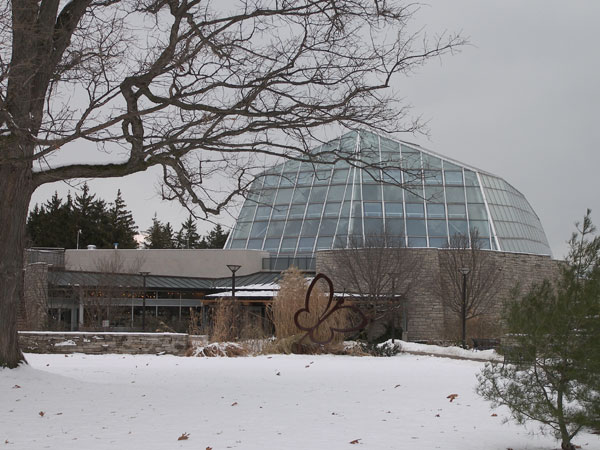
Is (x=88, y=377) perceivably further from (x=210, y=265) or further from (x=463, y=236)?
(x=210, y=265)

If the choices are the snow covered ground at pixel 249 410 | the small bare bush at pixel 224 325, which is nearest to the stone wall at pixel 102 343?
the small bare bush at pixel 224 325

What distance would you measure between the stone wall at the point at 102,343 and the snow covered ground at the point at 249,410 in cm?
417

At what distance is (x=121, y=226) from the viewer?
6378 cm

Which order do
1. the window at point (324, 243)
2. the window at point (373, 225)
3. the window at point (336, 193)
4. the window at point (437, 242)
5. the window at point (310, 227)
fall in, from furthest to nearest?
the window at point (336, 193) < the window at point (310, 227) < the window at point (324, 243) < the window at point (437, 242) < the window at point (373, 225)

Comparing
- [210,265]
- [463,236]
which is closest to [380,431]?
[463,236]

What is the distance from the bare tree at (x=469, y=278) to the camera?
30.9m

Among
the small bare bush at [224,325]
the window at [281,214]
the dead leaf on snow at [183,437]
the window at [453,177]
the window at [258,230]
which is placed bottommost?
the dead leaf on snow at [183,437]

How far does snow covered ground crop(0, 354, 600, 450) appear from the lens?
7340 millimetres

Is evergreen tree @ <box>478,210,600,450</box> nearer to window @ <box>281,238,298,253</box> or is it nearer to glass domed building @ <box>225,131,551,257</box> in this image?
glass domed building @ <box>225,131,551,257</box>

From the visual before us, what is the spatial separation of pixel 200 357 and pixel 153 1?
25.8 feet

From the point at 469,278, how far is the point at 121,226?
39291 millimetres

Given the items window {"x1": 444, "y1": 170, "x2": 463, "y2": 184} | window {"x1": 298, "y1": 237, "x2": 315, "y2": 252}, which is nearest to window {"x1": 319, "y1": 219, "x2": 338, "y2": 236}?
window {"x1": 298, "y1": 237, "x2": 315, "y2": 252}

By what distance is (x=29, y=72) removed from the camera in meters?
10.3

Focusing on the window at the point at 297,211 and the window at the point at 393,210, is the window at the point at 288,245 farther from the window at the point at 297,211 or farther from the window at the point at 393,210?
the window at the point at 393,210
